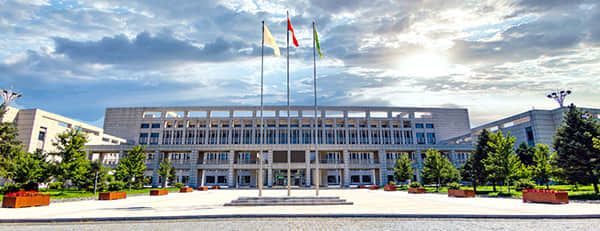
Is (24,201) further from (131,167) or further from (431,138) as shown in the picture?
(431,138)

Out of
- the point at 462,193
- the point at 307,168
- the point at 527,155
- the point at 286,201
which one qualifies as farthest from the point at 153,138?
the point at 527,155

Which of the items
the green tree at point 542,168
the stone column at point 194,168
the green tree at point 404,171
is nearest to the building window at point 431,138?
the green tree at point 404,171

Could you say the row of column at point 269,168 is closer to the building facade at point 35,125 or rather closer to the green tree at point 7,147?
the building facade at point 35,125

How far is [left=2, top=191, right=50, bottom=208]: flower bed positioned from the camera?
1569 centimetres

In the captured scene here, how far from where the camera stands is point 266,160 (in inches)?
2249

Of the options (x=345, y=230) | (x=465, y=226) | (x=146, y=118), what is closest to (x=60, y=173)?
(x=345, y=230)

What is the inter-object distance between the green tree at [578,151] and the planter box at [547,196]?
654 centimetres

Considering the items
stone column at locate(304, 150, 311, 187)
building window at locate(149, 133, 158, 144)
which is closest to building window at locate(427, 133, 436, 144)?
stone column at locate(304, 150, 311, 187)

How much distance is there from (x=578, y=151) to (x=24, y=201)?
111ft

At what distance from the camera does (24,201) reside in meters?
16.1

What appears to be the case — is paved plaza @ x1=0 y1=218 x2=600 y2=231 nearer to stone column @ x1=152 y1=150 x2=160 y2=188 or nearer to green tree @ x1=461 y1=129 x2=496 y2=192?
green tree @ x1=461 y1=129 x2=496 y2=192

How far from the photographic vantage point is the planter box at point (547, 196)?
1644cm

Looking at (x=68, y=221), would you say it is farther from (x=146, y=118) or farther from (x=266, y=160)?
(x=146, y=118)

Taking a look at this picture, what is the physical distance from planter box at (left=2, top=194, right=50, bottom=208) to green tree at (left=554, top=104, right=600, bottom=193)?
33.4 meters
